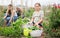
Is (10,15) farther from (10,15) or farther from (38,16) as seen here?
(38,16)

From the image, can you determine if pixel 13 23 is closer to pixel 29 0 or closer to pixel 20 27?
pixel 20 27

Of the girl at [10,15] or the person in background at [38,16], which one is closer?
the person in background at [38,16]

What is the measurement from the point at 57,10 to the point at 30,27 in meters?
1.06

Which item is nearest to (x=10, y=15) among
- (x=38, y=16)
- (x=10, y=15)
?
(x=10, y=15)

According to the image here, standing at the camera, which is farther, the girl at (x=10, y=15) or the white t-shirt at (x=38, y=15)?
the girl at (x=10, y=15)

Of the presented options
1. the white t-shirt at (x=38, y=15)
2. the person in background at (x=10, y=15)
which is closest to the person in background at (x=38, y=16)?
the white t-shirt at (x=38, y=15)

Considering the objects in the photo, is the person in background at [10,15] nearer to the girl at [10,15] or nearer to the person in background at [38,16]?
the girl at [10,15]

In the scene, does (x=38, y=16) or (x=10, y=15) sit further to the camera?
(x=10, y=15)

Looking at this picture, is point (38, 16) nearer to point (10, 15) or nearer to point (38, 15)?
point (38, 15)

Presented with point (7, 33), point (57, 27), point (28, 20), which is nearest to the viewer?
point (57, 27)

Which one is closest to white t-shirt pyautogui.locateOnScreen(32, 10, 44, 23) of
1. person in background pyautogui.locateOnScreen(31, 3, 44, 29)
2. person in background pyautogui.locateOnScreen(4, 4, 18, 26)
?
person in background pyautogui.locateOnScreen(31, 3, 44, 29)

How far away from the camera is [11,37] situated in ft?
20.7

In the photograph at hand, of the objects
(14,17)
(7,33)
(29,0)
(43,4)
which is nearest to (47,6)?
(43,4)

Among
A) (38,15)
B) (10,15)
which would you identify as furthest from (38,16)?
(10,15)
